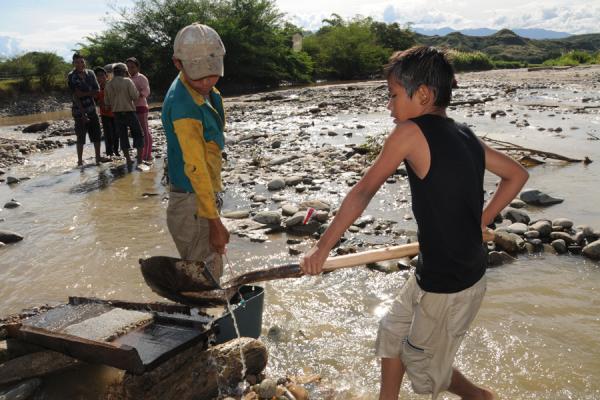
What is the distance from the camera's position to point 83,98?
9.52m

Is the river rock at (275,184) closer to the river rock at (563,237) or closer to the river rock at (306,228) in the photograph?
the river rock at (306,228)

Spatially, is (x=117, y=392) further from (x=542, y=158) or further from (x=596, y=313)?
(x=542, y=158)

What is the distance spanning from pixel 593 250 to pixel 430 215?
344cm

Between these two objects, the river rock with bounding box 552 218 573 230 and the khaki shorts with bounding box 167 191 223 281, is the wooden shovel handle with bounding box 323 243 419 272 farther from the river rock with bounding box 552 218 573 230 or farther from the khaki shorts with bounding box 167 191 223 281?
the river rock with bounding box 552 218 573 230

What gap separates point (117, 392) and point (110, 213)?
4.68 metres

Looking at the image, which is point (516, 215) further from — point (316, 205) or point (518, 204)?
point (316, 205)

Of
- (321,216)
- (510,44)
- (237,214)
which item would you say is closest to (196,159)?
(321,216)

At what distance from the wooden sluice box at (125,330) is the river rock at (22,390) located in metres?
0.24

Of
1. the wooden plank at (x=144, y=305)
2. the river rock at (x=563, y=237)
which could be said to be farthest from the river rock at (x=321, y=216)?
the wooden plank at (x=144, y=305)

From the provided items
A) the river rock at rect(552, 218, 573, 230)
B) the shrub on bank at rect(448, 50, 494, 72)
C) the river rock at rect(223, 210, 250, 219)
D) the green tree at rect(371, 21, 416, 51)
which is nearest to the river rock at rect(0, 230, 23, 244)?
the river rock at rect(223, 210, 250, 219)

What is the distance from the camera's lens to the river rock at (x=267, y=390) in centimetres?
289

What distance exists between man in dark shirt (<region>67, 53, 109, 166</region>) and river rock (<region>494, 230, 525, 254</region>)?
7.70m

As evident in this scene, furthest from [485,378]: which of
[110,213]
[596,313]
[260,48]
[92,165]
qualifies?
[260,48]

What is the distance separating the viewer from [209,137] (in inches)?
120
